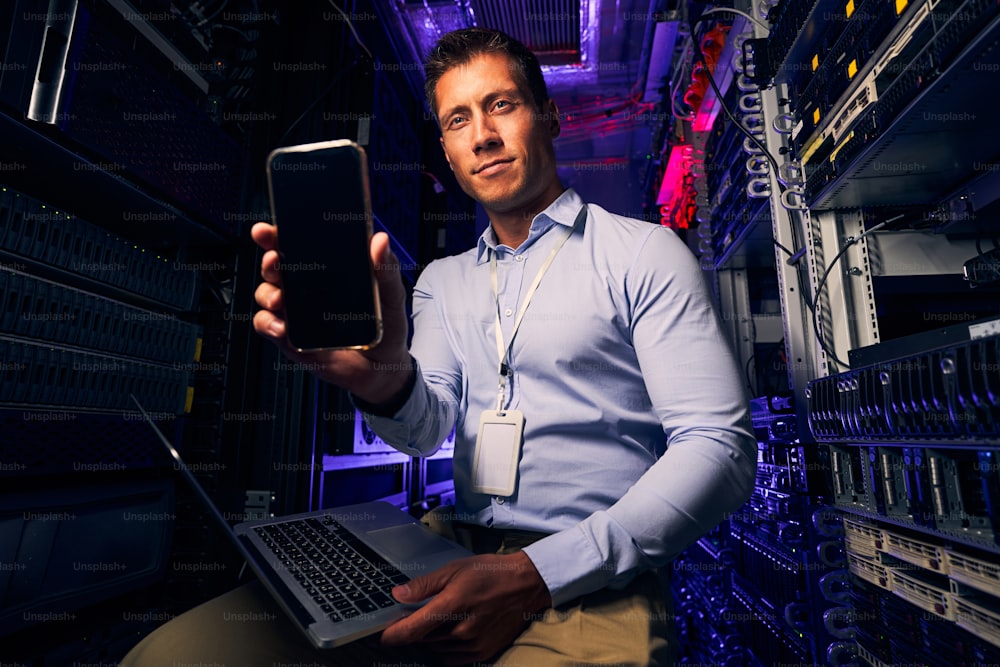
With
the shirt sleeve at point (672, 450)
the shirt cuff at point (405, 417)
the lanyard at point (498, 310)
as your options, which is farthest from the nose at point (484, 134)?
the shirt cuff at point (405, 417)

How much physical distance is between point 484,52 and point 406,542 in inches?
40.0

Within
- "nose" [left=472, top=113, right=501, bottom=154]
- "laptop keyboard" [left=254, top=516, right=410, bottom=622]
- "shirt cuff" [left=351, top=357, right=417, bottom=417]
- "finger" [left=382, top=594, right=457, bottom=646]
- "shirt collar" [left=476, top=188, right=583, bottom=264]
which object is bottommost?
"finger" [left=382, top=594, right=457, bottom=646]

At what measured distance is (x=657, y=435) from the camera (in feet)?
3.38

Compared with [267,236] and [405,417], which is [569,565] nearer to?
[405,417]

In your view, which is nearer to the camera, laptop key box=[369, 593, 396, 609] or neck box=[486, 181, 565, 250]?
laptop key box=[369, 593, 396, 609]

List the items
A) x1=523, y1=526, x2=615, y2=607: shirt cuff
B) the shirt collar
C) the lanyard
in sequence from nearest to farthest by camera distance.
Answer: x1=523, y1=526, x2=615, y2=607: shirt cuff, the lanyard, the shirt collar

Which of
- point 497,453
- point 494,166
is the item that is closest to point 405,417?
point 497,453

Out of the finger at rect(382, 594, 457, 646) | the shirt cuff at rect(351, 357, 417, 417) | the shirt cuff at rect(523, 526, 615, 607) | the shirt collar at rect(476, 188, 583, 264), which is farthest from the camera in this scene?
the shirt collar at rect(476, 188, 583, 264)

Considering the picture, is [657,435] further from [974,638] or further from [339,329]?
[339,329]

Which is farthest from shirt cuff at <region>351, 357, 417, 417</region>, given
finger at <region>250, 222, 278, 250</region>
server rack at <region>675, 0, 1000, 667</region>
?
server rack at <region>675, 0, 1000, 667</region>

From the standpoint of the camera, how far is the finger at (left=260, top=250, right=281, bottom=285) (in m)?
0.65

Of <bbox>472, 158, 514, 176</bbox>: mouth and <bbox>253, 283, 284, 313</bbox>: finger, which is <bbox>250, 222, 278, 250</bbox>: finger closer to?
<bbox>253, 283, 284, 313</bbox>: finger

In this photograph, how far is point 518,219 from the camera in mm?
1204

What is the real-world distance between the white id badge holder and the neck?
404 mm
